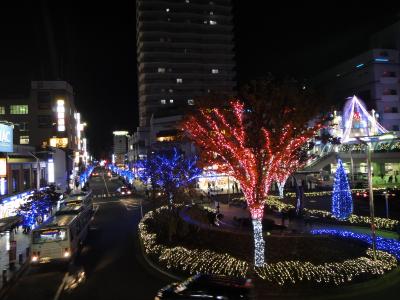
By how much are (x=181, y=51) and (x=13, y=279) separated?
89918 millimetres

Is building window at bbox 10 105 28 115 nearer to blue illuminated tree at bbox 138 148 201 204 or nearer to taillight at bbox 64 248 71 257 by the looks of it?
blue illuminated tree at bbox 138 148 201 204

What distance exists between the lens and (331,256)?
1523 cm

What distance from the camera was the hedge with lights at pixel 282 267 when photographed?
1306 cm

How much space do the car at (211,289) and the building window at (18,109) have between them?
61036 millimetres

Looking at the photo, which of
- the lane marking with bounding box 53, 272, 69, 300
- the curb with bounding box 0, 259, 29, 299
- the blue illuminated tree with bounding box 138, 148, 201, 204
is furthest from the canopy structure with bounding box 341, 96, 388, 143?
the curb with bounding box 0, 259, 29, 299

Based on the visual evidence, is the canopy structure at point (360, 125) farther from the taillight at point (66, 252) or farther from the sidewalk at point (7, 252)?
the taillight at point (66, 252)

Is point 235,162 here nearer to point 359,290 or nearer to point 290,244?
point 290,244

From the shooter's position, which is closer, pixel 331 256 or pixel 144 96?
pixel 331 256

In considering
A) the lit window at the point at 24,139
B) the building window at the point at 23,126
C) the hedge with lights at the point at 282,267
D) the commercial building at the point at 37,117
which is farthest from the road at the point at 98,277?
the building window at the point at 23,126

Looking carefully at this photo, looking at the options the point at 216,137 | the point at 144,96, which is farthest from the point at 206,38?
the point at 216,137

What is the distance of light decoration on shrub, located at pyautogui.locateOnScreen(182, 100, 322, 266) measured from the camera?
14039mm

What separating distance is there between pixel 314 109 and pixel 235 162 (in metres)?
6.22

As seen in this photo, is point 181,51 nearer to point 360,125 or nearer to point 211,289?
point 360,125

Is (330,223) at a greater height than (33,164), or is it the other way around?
(33,164)
